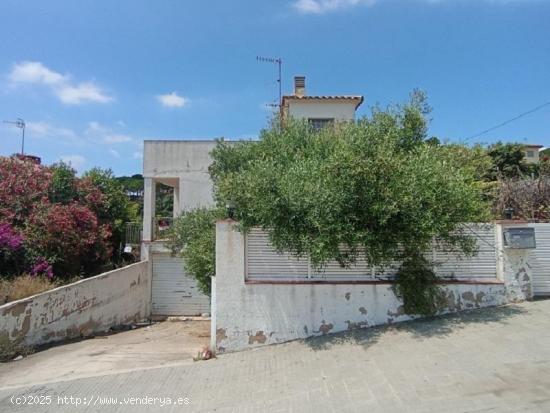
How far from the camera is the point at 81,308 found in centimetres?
1212

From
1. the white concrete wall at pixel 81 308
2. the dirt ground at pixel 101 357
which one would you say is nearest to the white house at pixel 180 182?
the white concrete wall at pixel 81 308

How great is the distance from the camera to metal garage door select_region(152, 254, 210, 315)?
1762cm

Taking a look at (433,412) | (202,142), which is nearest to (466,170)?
(433,412)

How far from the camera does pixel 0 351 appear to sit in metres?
9.05

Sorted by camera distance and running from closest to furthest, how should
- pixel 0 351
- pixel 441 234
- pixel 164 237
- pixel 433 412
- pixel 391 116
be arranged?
pixel 433 412 → pixel 441 234 → pixel 0 351 → pixel 391 116 → pixel 164 237

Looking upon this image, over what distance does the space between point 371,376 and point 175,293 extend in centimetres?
1240

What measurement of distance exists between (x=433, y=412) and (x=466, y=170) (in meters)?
5.45

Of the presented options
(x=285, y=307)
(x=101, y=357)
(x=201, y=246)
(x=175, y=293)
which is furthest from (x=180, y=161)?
(x=285, y=307)

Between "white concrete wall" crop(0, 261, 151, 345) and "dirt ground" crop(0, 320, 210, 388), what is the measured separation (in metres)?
0.53

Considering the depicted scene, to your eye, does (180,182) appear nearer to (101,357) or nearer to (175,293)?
(175,293)

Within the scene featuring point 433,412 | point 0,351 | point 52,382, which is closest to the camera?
point 433,412

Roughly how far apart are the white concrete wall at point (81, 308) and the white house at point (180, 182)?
2.33 feet

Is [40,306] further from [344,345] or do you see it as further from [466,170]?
[466,170]

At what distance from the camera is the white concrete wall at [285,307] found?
8.46 metres
